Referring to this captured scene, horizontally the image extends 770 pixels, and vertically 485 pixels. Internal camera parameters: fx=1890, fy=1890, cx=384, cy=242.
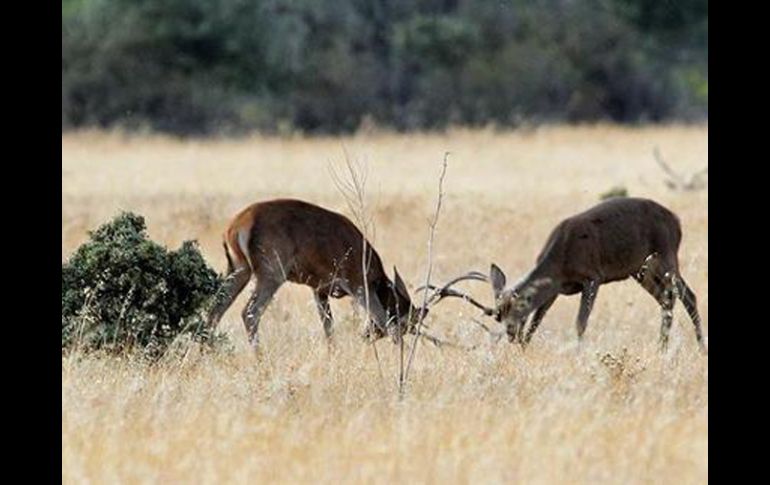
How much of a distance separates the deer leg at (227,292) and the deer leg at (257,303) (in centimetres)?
15

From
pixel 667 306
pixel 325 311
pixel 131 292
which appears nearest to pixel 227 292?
pixel 325 311

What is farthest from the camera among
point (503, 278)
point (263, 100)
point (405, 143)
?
point (263, 100)

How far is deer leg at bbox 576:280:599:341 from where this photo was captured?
1269cm

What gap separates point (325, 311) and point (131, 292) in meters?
1.98

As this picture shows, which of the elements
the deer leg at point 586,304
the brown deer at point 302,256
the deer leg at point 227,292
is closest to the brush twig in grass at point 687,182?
the deer leg at point 586,304

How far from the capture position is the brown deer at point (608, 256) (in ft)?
43.2

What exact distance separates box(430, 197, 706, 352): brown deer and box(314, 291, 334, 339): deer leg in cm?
118

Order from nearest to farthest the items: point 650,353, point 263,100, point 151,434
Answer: point 151,434 → point 650,353 → point 263,100

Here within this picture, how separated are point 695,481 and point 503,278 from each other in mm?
5212

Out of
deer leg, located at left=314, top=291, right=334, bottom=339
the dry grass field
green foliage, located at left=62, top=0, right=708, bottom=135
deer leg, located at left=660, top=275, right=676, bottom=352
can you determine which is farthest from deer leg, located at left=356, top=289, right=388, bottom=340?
green foliage, located at left=62, top=0, right=708, bottom=135

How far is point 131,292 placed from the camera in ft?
35.3

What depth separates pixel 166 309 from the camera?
1120cm
